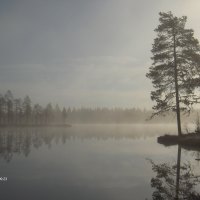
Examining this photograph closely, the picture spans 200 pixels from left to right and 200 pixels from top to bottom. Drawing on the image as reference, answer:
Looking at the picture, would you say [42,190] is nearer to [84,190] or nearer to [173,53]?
[84,190]

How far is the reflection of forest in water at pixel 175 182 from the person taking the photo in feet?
34.6

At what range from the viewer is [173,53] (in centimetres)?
3534

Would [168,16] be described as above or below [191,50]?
above

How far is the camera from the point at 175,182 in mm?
12500

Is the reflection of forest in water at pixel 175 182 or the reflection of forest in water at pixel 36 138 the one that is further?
the reflection of forest in water at pixel 36 138

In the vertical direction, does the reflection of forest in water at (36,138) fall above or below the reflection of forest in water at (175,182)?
below

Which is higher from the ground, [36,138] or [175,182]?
[175,182]

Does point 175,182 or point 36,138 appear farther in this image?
point 36,138

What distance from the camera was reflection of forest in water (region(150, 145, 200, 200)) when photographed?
10548mm

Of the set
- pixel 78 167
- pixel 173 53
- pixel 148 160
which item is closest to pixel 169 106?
pixel 173 53

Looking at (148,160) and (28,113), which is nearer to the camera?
(148,160)

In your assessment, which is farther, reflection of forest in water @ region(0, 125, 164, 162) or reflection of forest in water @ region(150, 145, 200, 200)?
reflection of forest in water @ region(0, 125, 164, 162)

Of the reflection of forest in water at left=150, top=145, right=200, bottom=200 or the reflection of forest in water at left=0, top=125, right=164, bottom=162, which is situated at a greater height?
the reflection of forest in water at left=150, top=145, right=200, bottom=200

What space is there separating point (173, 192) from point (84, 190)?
3.34m
